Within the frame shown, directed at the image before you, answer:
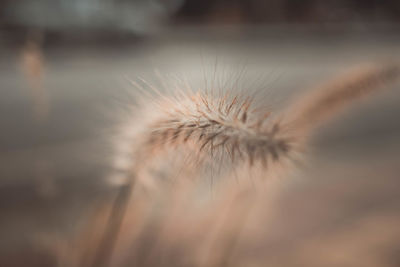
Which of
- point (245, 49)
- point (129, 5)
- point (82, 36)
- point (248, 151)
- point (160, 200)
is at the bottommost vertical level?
point (248, 151)

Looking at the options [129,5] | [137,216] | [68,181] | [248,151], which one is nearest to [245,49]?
[129,5]

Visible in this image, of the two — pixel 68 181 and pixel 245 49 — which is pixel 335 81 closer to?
pixel 68 181

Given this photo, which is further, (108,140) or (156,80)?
(156,80)

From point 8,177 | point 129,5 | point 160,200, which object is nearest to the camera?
point 160,200

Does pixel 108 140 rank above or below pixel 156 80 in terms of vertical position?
below
